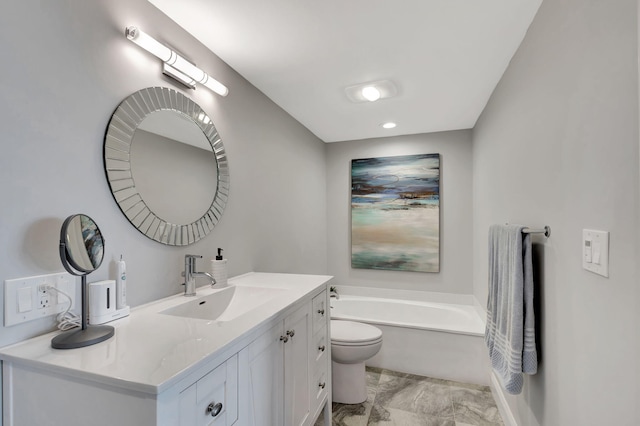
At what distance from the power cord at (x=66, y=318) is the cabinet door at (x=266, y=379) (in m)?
0.60

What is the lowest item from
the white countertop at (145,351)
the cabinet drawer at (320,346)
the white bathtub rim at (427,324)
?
the white bathtub rim at (427,324)

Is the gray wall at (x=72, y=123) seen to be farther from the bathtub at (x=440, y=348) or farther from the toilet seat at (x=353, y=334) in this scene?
the bathtub at (x=440, y=348)

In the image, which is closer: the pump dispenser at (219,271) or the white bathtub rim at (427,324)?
the pump dispenser at (219,271)

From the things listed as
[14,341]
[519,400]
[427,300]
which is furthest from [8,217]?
[427,300]

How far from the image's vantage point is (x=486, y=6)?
1.43 meters

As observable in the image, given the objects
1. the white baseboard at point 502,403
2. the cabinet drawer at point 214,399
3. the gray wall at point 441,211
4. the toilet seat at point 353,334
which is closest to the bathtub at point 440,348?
the white baseboard at point 502,403

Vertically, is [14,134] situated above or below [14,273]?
above

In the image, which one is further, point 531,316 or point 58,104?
point 531,316

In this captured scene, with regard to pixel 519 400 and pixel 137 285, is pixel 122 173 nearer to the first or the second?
pixel 137 285

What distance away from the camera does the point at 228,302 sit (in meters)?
1.64

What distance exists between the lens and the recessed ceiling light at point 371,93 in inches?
89.4

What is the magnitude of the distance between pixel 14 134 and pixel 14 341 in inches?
24.5

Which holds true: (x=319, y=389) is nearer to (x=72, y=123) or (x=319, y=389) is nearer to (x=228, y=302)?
(x=228, y=302)

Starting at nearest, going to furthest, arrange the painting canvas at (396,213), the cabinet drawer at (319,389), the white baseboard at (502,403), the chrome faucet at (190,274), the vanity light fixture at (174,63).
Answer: the vanity light fixture at (174,63), the chrome faucet at (190,274), the cabinet drawer at (319,389), the white baseboard at (502,403), the painting canvas at (396,213)
